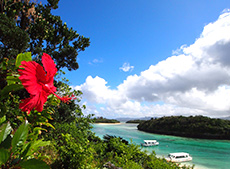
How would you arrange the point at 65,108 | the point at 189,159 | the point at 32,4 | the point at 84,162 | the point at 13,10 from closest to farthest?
1. the point at 84,162
2. the point at 65,108
3. the point at 13,10
4. the point at 32,4
5. the point at 189,159

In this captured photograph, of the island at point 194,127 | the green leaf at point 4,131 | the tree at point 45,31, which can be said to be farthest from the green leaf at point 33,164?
the island at point 194,127

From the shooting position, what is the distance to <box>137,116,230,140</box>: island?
1864 cm

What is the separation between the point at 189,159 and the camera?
1074 centimetres

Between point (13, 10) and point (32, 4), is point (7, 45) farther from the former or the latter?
point (32, 4)

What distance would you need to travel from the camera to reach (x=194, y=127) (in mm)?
19906

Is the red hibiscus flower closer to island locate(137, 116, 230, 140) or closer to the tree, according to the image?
the tree

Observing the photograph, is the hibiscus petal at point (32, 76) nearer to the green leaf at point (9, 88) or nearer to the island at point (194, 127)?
the green leaf at point (9, 88)

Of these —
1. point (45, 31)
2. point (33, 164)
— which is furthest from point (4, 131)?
point (45, 31)

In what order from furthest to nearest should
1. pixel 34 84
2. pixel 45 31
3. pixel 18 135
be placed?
1. pixel 45 31
2. pixel 18 135
3. pixel 34 84

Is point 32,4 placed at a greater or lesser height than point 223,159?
greater

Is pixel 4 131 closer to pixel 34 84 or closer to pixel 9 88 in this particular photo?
pixel 9 88

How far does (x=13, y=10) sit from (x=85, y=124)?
5769 millimetres

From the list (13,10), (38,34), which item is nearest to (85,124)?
(38,34)

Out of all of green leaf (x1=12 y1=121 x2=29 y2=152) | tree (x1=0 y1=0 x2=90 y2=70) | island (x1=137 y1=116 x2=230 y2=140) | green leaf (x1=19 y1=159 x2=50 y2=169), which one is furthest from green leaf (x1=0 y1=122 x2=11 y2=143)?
island (x1=137 y1=116 x2=230 y2=140)
